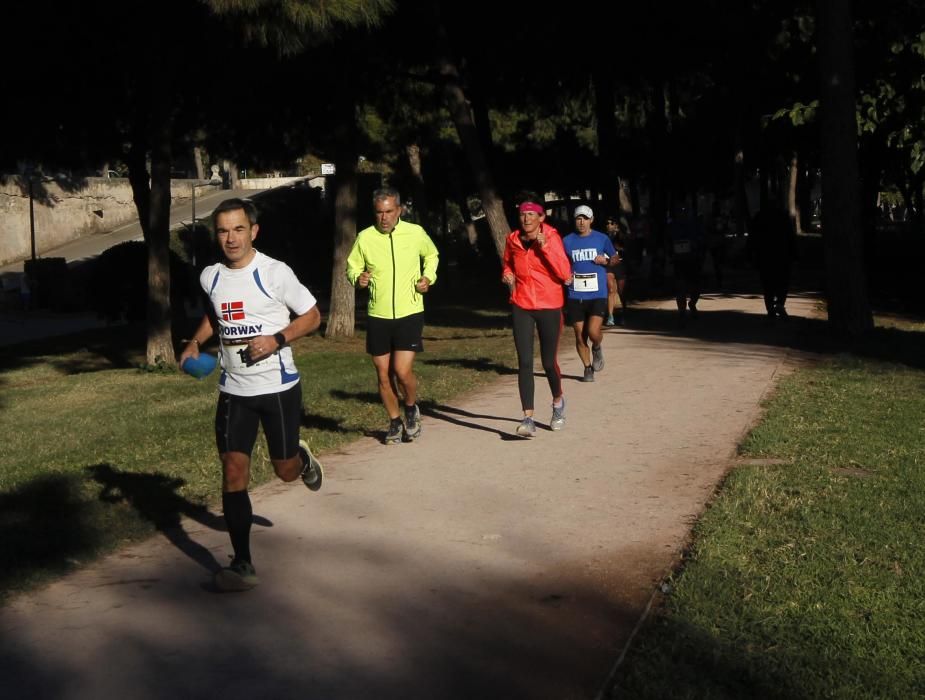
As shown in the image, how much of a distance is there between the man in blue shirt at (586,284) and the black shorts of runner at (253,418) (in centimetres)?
734

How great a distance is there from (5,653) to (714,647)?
272 cm

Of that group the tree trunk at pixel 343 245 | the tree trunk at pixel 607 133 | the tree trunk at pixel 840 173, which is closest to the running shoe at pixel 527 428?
the tree trunk at pixel 840 173

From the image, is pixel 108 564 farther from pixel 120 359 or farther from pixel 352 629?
pixel 120 359

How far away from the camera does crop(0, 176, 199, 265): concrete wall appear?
40781mm

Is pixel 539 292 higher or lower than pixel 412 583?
higher

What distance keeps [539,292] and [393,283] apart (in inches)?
47.6

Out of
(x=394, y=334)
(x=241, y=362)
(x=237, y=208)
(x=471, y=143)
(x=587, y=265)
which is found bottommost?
(x=394, y=334)

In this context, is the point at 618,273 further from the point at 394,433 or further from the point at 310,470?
the point at 310,470

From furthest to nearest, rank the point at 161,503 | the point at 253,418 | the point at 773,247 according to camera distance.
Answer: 1. the point at 773,247
2. the point at 161,503
3. the point at 253,418

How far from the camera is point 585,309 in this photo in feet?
44.5

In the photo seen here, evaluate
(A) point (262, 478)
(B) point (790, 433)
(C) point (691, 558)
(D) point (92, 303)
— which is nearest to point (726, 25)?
(D) point (92, 303)

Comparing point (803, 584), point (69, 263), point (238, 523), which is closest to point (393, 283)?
point (238, 523)

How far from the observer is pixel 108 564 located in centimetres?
664

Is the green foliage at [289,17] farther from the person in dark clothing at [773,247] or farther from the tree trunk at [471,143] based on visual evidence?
the person in dark clothing at [773,247]
